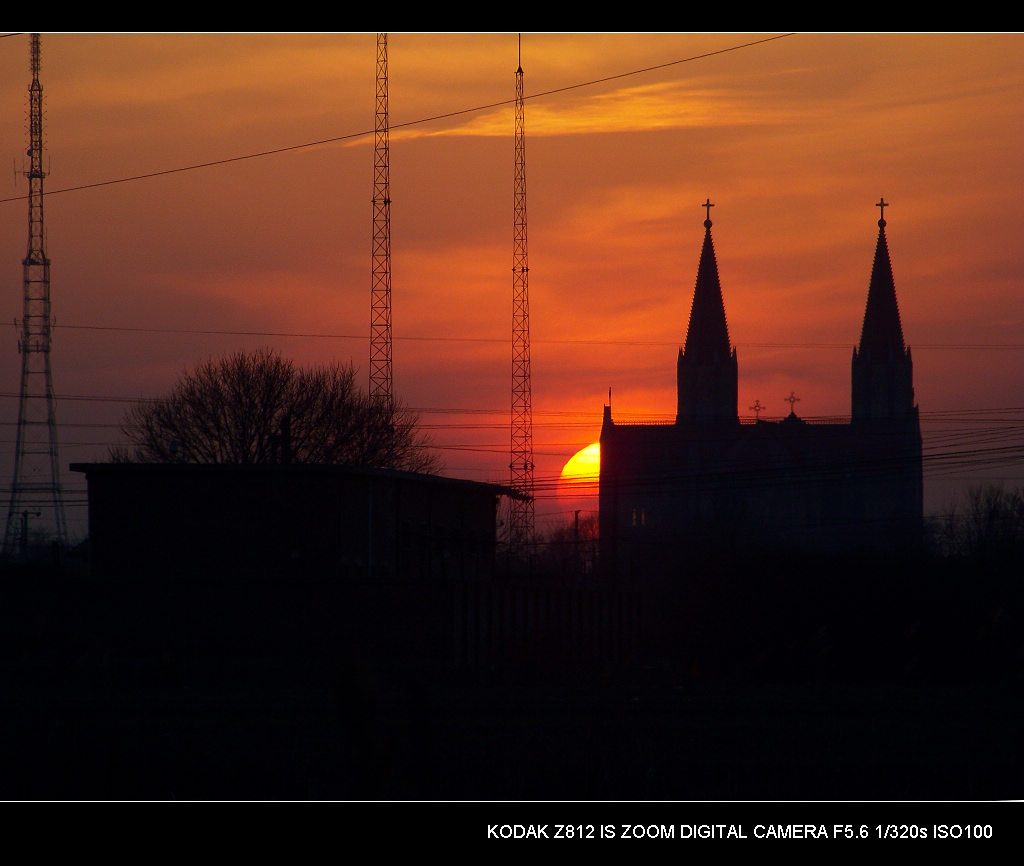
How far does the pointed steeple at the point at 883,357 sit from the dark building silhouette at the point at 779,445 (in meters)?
0.10

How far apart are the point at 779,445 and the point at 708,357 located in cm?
1162

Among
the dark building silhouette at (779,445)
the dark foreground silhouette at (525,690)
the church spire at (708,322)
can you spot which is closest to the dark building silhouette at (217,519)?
the dark foreground silhouette at (525,690)

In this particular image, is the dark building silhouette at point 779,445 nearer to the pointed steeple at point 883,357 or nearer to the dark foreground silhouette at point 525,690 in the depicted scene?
the pointed steeple at point 883,357

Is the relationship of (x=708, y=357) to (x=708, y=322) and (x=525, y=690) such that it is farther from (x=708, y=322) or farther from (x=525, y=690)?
(x=525, y=690)

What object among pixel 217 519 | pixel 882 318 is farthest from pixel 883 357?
pixel 217 519

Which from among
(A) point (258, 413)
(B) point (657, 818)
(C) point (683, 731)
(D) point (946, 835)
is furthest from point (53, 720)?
(A) point (258, 413)

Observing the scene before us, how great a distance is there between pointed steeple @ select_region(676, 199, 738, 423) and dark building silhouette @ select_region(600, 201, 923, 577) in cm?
10

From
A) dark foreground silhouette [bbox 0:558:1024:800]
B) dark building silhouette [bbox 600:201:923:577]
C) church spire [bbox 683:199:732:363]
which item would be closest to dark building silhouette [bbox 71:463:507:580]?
dark foreground silhouette [bbox 0:558:1024:800]

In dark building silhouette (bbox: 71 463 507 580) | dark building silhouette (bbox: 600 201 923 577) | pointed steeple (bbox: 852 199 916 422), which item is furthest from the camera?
pointed steeple (bbox: 852 199 916 422)

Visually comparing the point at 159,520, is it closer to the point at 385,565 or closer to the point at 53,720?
the point at 385,565

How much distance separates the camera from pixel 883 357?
433ft

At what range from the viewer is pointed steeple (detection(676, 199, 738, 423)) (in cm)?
13138

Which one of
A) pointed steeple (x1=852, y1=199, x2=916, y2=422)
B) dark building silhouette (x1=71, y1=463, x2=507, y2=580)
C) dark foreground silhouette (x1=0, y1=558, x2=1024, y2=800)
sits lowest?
dark foreground silhouette (x1=0, y1=558, x2=1024, y2=800)

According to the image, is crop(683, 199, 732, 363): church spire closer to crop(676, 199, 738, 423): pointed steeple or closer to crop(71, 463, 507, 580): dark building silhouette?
crop(676, 199, 738, 423): pointed steeple
